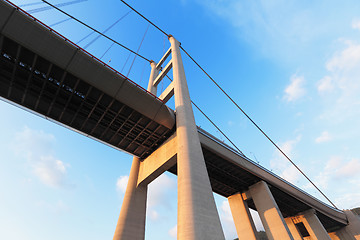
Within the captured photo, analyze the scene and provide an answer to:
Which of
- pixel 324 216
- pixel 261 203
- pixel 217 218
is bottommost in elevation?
pixel 217 218

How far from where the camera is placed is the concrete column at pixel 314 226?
32812 millimetres

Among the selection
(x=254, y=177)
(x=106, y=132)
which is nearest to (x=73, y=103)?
(x=106, y=132)

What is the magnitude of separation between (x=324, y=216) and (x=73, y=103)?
50.6 m

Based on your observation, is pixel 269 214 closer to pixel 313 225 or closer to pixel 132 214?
pixel 313 225

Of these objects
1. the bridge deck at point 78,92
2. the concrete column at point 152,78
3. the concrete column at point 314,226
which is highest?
the concrete column at point 152,78

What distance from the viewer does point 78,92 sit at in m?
16.4

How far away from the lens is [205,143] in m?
20.8

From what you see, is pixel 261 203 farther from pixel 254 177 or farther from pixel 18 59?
pixel 18 59

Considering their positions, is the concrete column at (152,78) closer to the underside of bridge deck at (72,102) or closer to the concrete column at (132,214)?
the underside of bridge deck at (72,102)

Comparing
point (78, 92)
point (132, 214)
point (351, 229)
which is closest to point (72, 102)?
point (78, 92)

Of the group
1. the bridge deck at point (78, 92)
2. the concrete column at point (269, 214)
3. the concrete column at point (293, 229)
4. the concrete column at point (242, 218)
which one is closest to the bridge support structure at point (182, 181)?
the bridge deck at point (78, 92)

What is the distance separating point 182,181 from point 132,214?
7.91 meters

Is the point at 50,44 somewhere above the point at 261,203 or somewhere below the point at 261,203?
above

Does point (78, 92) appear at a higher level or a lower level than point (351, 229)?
higher
